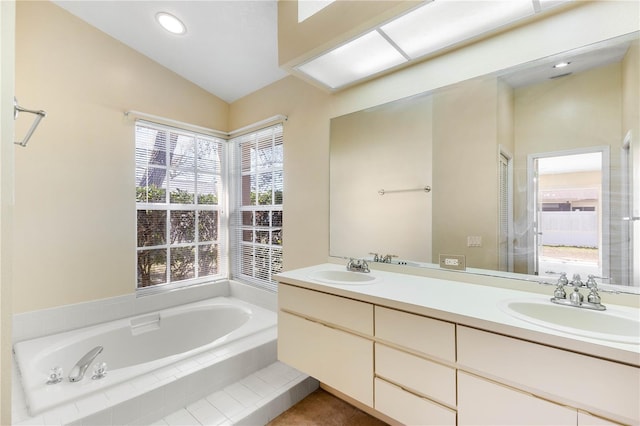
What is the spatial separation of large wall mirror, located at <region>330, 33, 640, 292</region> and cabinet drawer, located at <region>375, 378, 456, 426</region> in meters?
0.73

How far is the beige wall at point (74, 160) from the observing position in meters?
2.12

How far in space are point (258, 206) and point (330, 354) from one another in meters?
1.87

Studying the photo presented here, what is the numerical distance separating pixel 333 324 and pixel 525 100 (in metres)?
1.52

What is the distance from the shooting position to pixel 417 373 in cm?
123

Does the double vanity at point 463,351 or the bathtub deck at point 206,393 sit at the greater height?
the double vanity at point 463,351

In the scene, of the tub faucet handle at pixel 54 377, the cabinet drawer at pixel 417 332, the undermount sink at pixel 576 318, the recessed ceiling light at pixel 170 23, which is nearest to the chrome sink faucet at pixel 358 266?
the cabinet drawer at pixel 417 332

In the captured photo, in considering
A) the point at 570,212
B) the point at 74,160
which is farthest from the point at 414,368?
the point at 74,160

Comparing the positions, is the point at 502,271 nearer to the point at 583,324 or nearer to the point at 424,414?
the point at 583,324

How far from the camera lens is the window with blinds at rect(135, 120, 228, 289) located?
2732mm

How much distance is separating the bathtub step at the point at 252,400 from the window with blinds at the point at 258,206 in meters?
0.96

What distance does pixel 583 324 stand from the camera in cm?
117

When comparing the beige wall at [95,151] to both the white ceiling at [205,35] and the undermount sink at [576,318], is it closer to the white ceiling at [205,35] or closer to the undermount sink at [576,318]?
the white ceiling at [205,35]

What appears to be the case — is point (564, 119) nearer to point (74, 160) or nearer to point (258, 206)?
point (258, 206)

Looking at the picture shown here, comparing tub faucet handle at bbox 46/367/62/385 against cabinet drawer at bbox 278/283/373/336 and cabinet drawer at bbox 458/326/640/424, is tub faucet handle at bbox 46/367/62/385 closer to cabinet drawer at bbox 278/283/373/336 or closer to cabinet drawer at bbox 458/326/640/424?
cabinet drawer at bbox 278/283/373/336
